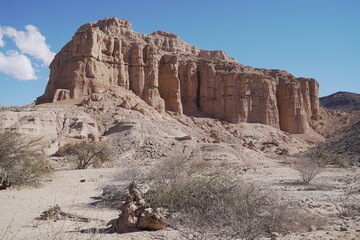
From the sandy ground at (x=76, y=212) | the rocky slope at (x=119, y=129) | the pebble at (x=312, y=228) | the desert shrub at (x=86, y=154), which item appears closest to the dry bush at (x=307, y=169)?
the sandy ground at (x=76, y=212)

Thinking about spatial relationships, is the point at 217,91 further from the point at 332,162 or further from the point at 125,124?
the point at 332,162

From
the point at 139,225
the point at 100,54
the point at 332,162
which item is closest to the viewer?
the point at 139,225

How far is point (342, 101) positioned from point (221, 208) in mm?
120329

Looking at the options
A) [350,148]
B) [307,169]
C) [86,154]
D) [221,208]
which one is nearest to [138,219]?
[221,208]

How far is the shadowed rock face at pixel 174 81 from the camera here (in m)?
44.9

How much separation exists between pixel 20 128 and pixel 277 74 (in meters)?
56.4

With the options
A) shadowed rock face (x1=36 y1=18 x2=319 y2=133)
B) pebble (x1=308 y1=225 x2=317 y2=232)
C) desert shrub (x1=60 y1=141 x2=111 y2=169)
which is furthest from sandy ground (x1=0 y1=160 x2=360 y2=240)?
shadowed rock face (x1=36 y1=18 x2=319 y2=133)

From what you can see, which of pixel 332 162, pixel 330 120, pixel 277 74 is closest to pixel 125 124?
pixel 332 162

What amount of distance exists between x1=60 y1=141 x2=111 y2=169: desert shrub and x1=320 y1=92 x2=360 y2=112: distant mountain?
3710 inches

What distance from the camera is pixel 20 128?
31281mm

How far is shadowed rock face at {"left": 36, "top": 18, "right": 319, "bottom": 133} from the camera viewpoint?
44.9 m

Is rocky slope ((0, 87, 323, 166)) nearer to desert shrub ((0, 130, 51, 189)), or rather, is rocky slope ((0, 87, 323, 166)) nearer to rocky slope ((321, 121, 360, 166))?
rocky slope ((321, 121, 360, 166))

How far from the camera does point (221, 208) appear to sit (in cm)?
696

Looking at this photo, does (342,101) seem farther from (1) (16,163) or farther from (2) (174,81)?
(1) (16,163)
